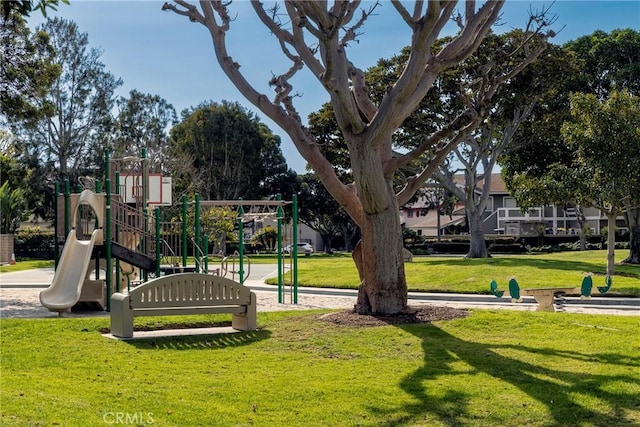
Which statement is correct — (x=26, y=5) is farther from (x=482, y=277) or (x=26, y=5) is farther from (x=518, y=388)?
(x=482, y=277)

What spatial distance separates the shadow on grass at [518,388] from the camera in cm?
670

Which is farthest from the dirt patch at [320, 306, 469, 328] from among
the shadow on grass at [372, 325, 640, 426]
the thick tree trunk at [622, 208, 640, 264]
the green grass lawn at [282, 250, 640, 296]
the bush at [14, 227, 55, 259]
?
the bush at [14, 227, 55, 259]

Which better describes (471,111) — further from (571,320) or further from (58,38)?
(58,38)

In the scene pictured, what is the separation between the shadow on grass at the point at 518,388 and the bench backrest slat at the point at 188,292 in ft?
11.9

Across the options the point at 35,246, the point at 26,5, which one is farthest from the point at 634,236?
the point at 35,246

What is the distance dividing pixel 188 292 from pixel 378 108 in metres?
4.60

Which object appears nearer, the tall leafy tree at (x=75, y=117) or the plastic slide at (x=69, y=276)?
the plastic slide at (x=69, y=276)

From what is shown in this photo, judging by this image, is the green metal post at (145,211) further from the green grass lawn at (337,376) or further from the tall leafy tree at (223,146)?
the tall leafy tree at (223,146)

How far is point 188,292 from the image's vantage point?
11992 millimetres

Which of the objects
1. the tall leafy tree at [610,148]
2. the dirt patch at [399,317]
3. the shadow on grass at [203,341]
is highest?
the tall leafy tree at [610,148]

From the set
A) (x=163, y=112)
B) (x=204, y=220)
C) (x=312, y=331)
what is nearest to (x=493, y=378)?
(x=312, y=331)

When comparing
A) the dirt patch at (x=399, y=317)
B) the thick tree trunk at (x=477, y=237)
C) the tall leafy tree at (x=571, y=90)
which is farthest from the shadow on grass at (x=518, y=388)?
the thick tree trunk at (x=477, y=237)

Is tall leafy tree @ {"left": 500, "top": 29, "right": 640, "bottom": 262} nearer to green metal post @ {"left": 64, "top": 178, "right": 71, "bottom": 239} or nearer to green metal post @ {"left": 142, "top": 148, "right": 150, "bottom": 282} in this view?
green metal post @ {"left": 142, "top": 148, "right": 150, "bottom": 282}

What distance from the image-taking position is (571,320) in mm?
12547
